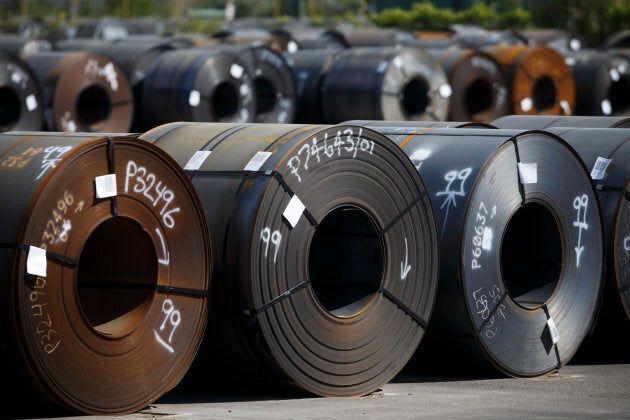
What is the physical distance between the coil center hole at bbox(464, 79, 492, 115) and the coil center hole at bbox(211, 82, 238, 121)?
4394 mm

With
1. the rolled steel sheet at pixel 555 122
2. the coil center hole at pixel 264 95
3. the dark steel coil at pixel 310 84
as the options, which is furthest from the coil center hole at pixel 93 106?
the rolled steel sheet at pixel 555 122

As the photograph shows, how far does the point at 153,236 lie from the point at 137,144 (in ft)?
1.61

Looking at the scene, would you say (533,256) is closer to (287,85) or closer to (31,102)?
(31,102)

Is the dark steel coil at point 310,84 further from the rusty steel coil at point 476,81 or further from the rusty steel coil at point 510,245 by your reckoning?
the rusty steel coil at point 510,245

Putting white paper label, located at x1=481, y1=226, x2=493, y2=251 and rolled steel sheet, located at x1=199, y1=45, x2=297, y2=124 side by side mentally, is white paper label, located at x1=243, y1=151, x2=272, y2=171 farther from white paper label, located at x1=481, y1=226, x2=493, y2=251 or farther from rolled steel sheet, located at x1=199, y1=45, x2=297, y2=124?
rolled steel sheet, located at x1=199, y1=45, x2=297, y2=124

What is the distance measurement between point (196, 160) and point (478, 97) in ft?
57.4

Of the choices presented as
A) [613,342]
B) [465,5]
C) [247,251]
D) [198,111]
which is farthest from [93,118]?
[465,5]

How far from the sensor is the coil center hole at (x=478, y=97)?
24109 mm

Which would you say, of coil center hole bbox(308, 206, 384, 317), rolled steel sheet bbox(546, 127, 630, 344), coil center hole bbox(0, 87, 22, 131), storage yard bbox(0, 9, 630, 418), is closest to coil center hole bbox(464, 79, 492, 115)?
coil center hole bbox(0, 87, 22, 131)

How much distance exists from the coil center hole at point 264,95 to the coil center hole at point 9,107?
4427 millimetres

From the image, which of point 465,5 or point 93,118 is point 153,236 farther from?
point 465,5

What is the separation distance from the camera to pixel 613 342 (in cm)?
931

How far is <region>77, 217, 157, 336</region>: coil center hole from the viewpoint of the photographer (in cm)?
684

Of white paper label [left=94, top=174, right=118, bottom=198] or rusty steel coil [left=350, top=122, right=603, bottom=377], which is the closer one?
white paper label [left=94, top=174, right=118, bottom=198]
